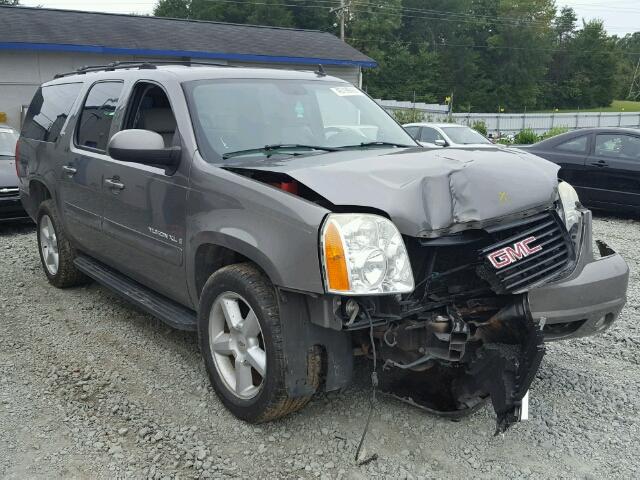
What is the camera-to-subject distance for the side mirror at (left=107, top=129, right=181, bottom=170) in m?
3.48

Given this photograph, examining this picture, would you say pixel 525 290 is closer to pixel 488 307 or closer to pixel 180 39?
pixel 488 307

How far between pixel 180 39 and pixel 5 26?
18.4 feet

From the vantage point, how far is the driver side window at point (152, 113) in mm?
3896

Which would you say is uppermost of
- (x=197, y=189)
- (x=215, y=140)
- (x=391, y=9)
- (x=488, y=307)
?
(x=391, y=9)

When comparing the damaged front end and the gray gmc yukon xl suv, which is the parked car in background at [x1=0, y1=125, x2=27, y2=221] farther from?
the damaged front end

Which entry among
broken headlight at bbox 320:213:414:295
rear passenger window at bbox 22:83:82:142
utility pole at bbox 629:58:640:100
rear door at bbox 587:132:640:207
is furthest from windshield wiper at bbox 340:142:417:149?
utility pole at bbox 629:58:640:100

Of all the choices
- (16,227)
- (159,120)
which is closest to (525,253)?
(159,120)

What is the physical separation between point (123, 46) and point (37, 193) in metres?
14.8

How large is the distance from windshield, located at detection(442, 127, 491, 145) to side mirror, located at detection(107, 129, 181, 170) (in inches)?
473

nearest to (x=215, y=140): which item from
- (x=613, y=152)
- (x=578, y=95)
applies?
(x=613, y=152)

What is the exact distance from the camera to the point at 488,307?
9.92ft

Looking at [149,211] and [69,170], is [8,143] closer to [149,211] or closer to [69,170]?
[69,170]

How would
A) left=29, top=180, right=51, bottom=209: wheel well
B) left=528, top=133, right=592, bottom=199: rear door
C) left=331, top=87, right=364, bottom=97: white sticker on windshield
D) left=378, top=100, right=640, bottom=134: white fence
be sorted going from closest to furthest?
left=331, top=87, right=364, bottom=97: white sticker on windshield
left=29, top=180, right=51, bottom=209: wheel well
left=528, top=133, right=592, bottom=199: rear door
left=378, top=100, right=640, bottom=134: white fence

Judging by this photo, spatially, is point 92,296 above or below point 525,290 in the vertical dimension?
below
